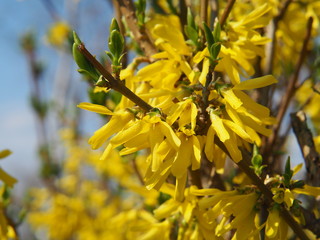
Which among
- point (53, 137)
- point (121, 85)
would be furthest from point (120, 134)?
point (53, 137)

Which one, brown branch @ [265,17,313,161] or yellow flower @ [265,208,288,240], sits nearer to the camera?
yellow flower @ [265,208,288,240]

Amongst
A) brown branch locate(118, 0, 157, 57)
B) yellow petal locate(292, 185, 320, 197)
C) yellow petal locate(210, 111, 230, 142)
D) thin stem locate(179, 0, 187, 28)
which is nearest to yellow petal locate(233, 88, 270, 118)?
yellow petal locate(210, 111, 230, 142)

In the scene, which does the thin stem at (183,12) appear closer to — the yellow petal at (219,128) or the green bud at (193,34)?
the green bud at (193,34)

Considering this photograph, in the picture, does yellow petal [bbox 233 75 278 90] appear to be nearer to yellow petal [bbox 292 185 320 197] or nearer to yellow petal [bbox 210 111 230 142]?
yellow petal [bbox 210 111 230 142]

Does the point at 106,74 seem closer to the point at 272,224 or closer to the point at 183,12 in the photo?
the point at 272,224

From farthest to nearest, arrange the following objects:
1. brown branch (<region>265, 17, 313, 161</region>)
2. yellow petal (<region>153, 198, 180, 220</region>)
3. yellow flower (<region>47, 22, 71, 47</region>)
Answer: yellow flower (<region>47, 22, 71, 47</region>) < brown branch (<region>265, 17, 313, 161</region>) < yellow petal (<region>153, 198, 180, 220</region>)

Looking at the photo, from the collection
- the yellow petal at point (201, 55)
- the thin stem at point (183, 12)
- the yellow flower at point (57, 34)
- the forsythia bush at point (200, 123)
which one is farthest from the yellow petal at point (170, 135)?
the yellow flower at point (57, 34)
